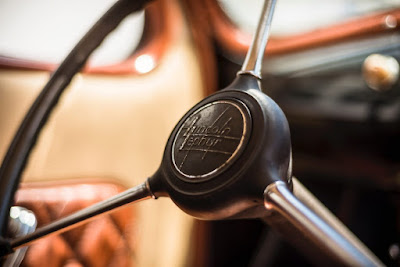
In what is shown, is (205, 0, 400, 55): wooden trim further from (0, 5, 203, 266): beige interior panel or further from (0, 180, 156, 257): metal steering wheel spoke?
(0, 180, 156, 257): metal steering wheel spoke

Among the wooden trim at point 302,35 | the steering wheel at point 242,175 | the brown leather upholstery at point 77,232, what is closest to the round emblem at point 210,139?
the steering wheel at point 242,175

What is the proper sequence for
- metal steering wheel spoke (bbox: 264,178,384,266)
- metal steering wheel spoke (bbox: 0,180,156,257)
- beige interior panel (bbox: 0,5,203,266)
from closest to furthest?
1. metal steering wheel spoke (bbox: 264,178,384,266)
2. metal steering wheel spoke (bbox: 0,180,156,257)
3. beige interior panel (bbox: 0,5,203,266)

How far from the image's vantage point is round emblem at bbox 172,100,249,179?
35 cm

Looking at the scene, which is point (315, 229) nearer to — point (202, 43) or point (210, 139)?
point (210, 139)

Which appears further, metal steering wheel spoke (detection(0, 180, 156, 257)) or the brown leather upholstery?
the brown leather upholstery

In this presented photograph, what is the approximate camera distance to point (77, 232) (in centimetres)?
108

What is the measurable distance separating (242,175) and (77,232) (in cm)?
87

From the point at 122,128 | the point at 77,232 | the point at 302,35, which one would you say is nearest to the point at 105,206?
the point at 77,232

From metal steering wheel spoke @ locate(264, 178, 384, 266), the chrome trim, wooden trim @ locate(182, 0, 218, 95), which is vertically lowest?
wooden trim @ locate(182, 0, 218, 95)

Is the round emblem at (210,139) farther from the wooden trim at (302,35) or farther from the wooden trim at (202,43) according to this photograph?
the wooden trim at (202,43)

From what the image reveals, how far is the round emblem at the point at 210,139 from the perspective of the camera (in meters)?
0.35

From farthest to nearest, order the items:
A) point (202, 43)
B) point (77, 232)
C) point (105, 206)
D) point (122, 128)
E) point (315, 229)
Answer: point (202, 43) → point (122, 128) → point (77, 232) → point (105, 206) → point (315, 229)

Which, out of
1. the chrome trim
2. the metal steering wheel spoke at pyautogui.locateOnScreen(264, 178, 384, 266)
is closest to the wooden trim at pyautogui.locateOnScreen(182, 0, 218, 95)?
the chrome trim

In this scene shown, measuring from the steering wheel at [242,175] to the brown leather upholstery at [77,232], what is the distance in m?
0.58
